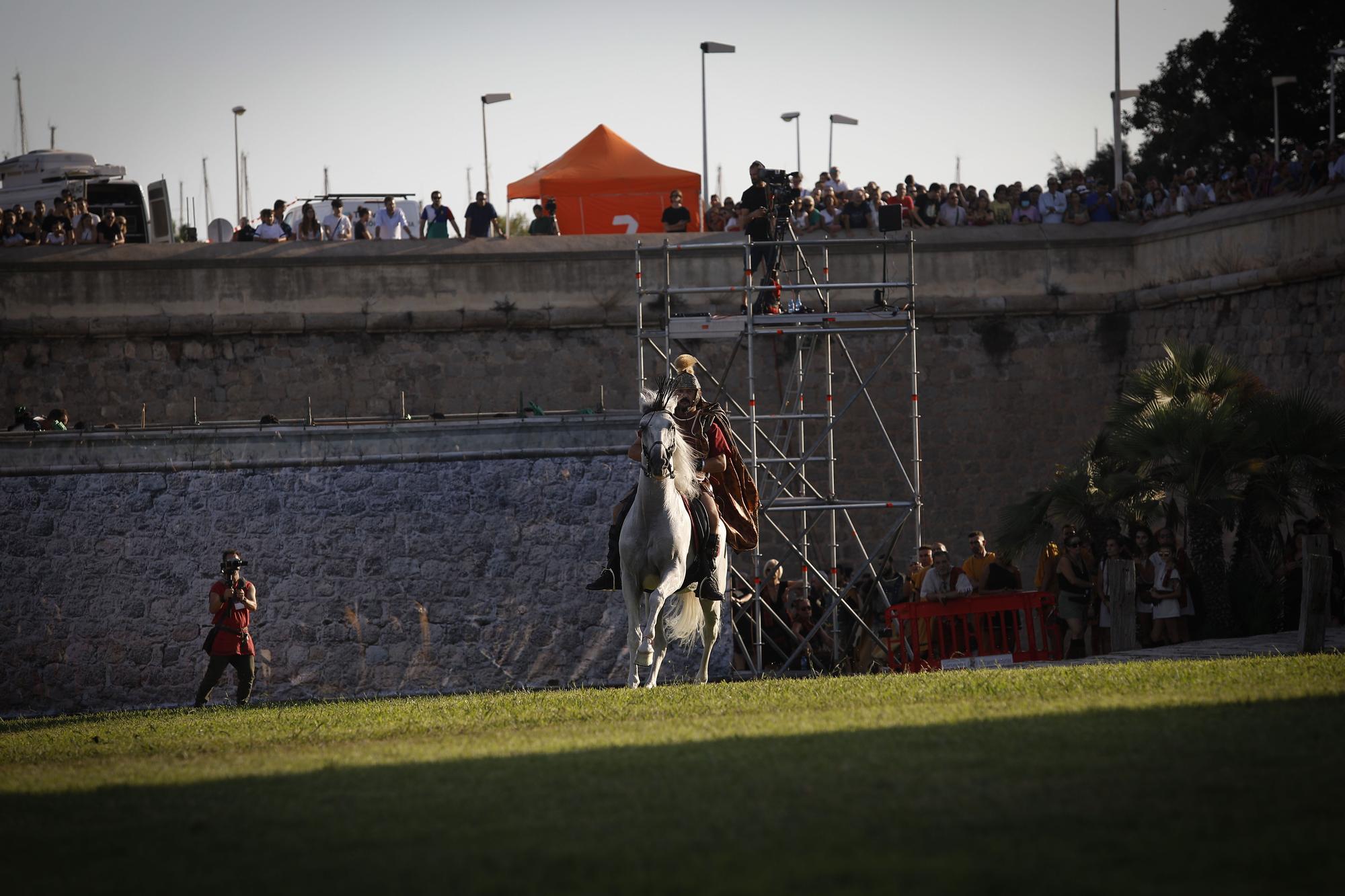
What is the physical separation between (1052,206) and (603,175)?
22.6 ft

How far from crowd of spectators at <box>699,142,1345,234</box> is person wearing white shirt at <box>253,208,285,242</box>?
18.7 ft

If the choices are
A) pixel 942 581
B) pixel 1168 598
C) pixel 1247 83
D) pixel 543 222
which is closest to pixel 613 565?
pixel 942 581

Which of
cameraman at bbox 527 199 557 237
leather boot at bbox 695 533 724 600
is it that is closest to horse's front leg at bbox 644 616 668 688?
leather boot at bbox 695 533 724 600

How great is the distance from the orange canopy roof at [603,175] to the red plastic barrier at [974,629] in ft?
35.5

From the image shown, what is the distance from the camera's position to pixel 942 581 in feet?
54.9

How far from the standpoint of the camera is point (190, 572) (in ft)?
59.3

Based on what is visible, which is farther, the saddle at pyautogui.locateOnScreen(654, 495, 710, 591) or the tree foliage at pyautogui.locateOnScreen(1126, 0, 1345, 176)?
the tree foliage at pyautogui.locateOnScreen(1126, 0, 1345, 176)

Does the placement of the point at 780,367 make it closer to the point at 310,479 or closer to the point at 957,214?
the point at 957,214

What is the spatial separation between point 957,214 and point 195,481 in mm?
12500

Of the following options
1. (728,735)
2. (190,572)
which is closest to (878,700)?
(728,735)

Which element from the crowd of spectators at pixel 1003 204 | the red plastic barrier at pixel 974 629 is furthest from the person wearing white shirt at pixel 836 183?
the red plastic barrier at pixel 974 629

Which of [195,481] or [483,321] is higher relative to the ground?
[483,321]

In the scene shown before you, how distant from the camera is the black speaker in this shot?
17.4m

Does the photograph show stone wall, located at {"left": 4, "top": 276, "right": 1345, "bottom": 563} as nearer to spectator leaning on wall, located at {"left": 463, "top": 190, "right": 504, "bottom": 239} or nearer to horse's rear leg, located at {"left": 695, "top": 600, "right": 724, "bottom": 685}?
spectator leaning on wall, located at {"left": 463, "top": 190, "right": 504, "bottom": 239}
